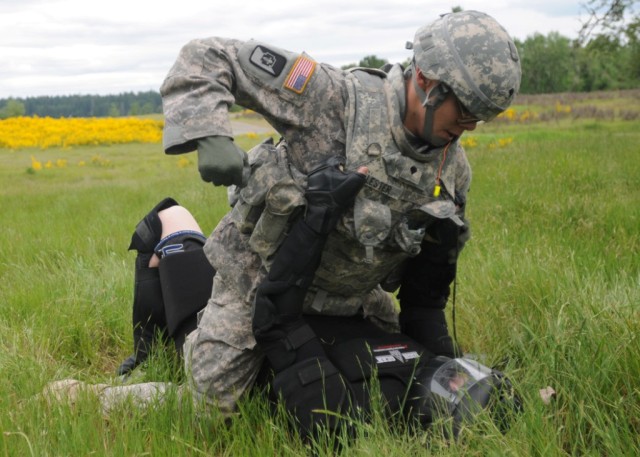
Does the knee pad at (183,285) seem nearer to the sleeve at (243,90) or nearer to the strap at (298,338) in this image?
the strap at (298,338)

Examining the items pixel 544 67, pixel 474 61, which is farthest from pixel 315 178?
pixel 544 67

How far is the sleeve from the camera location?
2301mm

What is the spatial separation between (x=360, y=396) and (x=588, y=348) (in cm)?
84

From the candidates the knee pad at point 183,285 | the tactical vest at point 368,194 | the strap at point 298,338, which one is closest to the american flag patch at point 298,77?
the tactical vest at point 368,194

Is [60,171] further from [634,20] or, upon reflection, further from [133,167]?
[634,20]

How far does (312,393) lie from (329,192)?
0.69 meters

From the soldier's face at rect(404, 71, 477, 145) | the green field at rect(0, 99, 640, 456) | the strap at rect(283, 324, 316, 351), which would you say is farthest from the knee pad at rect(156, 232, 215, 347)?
the soldier's face at rect(404, 71, 477, 145)

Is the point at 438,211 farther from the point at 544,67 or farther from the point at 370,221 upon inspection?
the point at 544,67

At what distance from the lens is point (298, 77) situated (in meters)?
2.50

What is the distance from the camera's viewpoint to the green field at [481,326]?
226 centimetres

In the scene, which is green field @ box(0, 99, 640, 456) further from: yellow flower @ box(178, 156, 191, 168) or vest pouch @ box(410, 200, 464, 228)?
yellow flower @ box(178, 156, 191, 168)

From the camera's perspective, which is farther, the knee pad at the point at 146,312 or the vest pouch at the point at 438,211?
the knee pad at the point at 146,312

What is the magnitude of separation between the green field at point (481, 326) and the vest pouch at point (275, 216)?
0.60 metres

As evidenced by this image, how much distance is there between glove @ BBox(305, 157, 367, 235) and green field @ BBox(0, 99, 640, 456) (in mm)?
677
